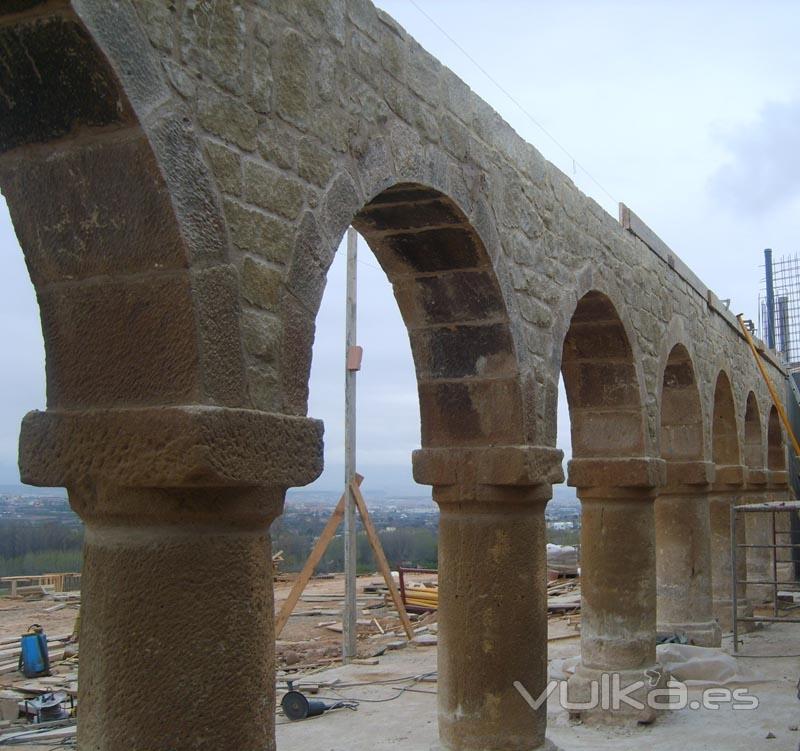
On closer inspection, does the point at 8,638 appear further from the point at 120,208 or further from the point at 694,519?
the point at 120,208

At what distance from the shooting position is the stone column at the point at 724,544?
37.5ft

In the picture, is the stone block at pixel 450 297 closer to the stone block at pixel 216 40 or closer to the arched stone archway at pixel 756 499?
the stone block at pixel 216 40

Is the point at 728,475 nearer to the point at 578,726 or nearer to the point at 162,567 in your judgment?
the point at 578,726

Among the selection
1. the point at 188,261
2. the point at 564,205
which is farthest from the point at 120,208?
the point at 564,205

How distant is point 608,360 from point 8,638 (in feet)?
33.9

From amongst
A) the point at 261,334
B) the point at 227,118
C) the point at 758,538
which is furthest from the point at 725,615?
the point at 227,118

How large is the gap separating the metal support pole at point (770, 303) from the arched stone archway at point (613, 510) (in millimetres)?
17298

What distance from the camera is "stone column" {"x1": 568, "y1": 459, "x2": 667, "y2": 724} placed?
274 inches

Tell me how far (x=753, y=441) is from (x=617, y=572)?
7882mm

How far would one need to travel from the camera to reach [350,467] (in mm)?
10211

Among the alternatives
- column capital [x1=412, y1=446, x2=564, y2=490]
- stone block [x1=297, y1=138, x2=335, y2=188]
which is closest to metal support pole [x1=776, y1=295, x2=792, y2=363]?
column capital [x1=412, y1=446, x2=564, y2=490]

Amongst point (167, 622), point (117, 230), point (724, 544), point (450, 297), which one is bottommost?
point (724, 544)

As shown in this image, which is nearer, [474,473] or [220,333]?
[220,333]

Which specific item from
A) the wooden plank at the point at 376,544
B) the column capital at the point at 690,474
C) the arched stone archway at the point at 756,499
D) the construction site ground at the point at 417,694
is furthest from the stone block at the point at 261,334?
the arched stone archway at the point at 756,499
